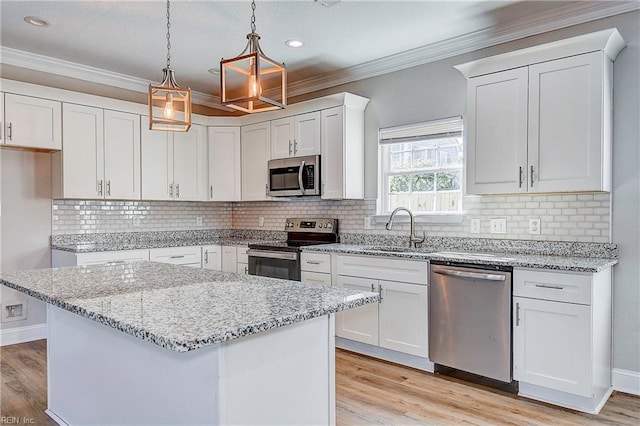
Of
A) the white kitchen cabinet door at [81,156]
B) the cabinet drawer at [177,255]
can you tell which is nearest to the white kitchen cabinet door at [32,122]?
the white kitchen cabinet door at [81,156]

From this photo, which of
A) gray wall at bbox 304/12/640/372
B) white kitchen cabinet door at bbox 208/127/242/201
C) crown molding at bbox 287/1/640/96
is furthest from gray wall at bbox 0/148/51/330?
gray wall at bbox 304/12/640/372

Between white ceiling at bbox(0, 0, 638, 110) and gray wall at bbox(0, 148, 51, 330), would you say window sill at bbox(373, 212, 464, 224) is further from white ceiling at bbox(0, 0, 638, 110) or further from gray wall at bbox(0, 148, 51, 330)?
gray wall at bbox(0, 148, 51, 330)

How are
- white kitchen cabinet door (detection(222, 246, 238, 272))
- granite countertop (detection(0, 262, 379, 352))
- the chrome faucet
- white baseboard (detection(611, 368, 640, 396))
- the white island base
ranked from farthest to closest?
1. white kitchen cabinet door (detection(222, 246, 238, 272))
2. the chrome faucet
3. white baseboard (detection(611, 368, 640, 396))
4. the white island base
5. granite countertop (detection(0, 262, 379, 352))

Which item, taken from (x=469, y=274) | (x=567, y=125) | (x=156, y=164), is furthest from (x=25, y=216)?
(x=567, y=125)

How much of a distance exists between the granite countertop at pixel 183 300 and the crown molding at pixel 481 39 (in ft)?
8.65

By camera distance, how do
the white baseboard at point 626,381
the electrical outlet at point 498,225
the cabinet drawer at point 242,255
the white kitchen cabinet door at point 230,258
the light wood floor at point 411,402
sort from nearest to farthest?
the light wood floor at point 411,402, the white baseboard at point 626,381, the electrical outlet at point 498,225, the cabinet drawer at point 242,255, the white kitchen cabinet door at point 230,258

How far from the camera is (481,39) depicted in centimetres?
352

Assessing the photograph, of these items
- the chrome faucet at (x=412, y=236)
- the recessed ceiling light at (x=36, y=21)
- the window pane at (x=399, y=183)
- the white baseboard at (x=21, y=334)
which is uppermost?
the recessed ceiling light at (x=36, y=21)

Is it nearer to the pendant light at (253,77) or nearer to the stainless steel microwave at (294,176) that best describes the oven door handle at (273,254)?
the stainless steel microwave at (294,176)

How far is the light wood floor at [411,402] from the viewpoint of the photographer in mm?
2541

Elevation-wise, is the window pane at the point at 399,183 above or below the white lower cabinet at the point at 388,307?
above

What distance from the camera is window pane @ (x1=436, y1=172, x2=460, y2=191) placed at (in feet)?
12.3

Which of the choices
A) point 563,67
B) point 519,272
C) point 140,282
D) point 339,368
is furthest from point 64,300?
point 563,67

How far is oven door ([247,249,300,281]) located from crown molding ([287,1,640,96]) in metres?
1.87
